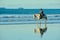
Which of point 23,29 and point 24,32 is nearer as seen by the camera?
point 24,32

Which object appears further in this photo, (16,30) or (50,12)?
(50,12)

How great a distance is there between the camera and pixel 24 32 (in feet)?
12.5

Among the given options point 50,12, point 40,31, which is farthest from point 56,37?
point 50,12

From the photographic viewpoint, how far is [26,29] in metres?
3.89

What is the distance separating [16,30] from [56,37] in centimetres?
→ 71

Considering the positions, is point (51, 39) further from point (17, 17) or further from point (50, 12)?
point (50, 12)

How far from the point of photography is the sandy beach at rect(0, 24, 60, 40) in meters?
3.60

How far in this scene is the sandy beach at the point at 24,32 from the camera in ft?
11.8

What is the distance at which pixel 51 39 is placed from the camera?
355cm
